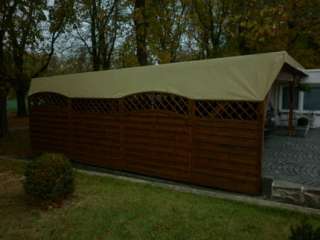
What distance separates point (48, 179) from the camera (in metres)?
3.54

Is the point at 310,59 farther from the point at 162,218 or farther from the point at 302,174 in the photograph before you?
the point at 162,218

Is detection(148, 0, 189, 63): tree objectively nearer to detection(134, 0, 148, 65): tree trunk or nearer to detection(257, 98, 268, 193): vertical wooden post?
detection(134, 0, 148, 65): tree trunk

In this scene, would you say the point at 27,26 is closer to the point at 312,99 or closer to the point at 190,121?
the point at 190,121

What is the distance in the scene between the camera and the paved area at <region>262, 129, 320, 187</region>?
4.48m

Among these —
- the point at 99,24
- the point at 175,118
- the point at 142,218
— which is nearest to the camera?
the point at 142,218

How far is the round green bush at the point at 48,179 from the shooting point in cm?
352

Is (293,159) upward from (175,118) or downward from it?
downward

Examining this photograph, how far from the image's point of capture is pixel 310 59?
42.3 ft

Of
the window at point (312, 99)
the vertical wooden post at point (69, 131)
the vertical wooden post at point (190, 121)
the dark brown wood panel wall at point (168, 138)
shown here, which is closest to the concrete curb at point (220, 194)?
the dark brown wood panel wall at point (168, 138)

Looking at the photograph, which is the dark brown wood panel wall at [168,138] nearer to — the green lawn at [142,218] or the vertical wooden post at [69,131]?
the vertical wooden post at [69,131]

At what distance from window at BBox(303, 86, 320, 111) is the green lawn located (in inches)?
323

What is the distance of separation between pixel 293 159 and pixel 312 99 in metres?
5.66

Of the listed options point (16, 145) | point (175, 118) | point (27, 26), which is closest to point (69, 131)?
point (175, 118)

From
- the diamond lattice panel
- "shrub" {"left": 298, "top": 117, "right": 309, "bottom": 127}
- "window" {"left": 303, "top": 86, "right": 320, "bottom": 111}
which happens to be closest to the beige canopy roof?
the diamond lattice panel
